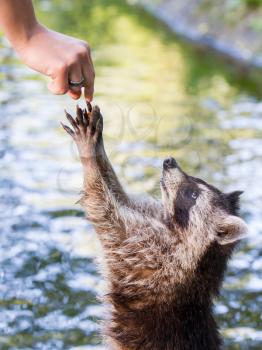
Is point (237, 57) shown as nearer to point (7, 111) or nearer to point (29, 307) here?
point (7, 111)

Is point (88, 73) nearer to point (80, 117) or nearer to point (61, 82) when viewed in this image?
point (61, 82)

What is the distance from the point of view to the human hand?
12.3 feet

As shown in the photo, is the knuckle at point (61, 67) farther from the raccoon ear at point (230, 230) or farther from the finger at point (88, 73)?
the raccoon ear at point (230, 230)

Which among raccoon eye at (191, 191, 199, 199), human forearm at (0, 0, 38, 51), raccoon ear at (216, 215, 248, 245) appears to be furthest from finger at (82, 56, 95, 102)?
raccoon eye at (191, 191, 199, 199)

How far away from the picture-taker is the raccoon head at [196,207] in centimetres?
563

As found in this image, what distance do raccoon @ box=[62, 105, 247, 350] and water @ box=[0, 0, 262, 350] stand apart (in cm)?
31

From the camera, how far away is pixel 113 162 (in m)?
10.2

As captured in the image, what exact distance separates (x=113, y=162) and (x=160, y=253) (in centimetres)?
459

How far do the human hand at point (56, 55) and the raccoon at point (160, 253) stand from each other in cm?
160

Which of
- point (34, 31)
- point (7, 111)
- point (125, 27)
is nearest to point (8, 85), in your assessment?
point (7, 111)

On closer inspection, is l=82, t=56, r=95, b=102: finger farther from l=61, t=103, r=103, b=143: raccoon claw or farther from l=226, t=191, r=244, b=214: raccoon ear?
l=226, t=191, r=244, b=214: raccoon ear

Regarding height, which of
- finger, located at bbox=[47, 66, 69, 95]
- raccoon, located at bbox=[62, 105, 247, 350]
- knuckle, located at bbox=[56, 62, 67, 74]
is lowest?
raccoon, located at bbox=[62, 105, 247, 350]

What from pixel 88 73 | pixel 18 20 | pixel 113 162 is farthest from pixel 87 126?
pixel 113 162

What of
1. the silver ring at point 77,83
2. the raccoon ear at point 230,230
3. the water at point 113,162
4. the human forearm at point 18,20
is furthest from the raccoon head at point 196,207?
the human forearm at point 18,20
